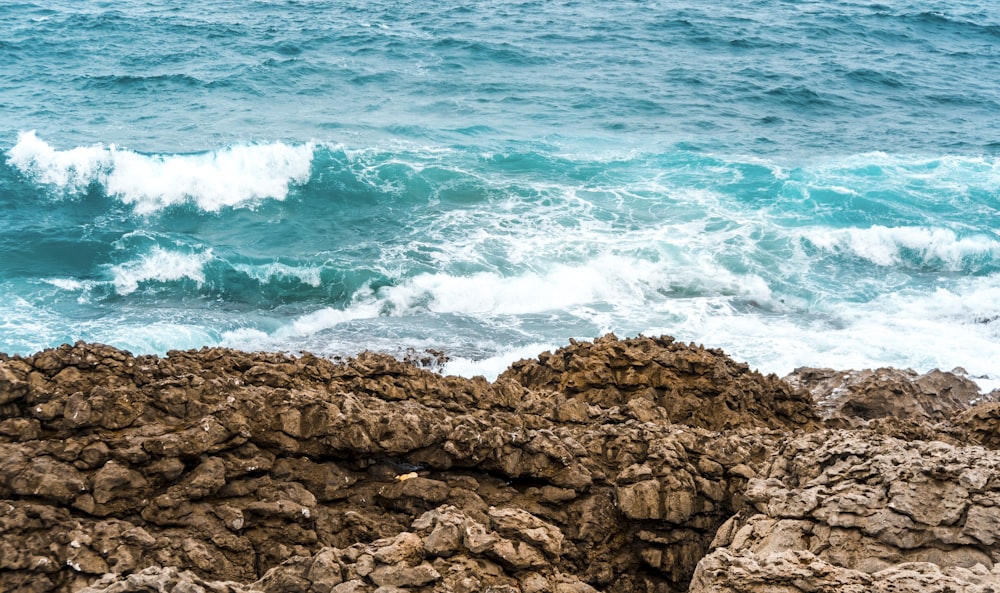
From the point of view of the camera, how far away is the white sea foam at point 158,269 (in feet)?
59.3

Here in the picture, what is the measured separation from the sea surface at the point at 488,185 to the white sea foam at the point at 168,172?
0.09 metres

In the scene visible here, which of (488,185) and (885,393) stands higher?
(885,393)

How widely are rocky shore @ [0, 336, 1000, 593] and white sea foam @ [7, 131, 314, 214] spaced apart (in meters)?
14.8

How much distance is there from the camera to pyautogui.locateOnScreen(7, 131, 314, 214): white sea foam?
887 inches

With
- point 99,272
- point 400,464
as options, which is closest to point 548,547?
point 400,464

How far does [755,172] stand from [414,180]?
993cm

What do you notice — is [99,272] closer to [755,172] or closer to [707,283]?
[707,283]

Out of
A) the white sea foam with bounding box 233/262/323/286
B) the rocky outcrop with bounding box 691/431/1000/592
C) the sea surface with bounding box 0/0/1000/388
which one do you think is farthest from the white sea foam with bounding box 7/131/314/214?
the rocky outcrop with bounding box 691/431/1000/592

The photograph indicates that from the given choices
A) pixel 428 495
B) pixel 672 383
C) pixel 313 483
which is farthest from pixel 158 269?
pixel 428 495

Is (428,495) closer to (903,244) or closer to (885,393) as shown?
(885,393)

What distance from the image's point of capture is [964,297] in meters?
18.5

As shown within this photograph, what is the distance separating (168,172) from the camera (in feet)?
75.1

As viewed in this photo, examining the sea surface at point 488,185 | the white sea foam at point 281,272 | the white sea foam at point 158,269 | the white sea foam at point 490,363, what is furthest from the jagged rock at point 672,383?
the white sea foam at point 158,269

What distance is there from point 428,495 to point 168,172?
1846 centimetres
